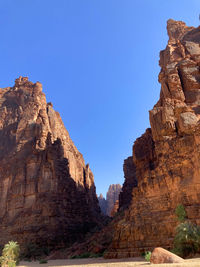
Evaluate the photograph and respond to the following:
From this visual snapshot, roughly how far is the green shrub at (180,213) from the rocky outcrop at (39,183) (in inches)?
1001

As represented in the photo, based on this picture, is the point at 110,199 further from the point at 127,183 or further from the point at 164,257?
the point at 164,257

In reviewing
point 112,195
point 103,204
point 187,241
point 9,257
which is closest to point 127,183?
point 9,257

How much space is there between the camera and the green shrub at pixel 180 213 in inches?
811

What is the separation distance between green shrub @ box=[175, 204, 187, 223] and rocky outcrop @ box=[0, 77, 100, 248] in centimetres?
2543

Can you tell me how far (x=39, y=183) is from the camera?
4450 centimetres

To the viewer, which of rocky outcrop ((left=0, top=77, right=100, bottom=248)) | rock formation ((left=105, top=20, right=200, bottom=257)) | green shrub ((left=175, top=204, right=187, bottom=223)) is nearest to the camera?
green shrub ((left=175, top=204, right=187, bottom=223))

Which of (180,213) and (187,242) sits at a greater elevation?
(180,213)

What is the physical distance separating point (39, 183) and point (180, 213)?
2977cm

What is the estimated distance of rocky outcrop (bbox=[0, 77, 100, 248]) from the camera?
4088 cm

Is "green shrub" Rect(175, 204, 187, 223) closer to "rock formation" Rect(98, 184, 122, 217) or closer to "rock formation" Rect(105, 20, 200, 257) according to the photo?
"rock formation" Rect(105, 20, 200, 257)

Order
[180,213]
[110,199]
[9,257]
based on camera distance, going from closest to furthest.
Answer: [180,213], [9,257], [110,199]

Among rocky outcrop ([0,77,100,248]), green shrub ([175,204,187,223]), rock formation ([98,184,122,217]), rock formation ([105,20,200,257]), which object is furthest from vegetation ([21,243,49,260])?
rock formation ([98,184,122,217])

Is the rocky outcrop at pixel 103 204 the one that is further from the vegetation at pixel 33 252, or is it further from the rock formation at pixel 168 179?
the rock formation at pixel 168 179

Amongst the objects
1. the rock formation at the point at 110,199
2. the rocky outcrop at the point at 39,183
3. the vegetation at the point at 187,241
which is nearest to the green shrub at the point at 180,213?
the vegetation at the point at 187,241
